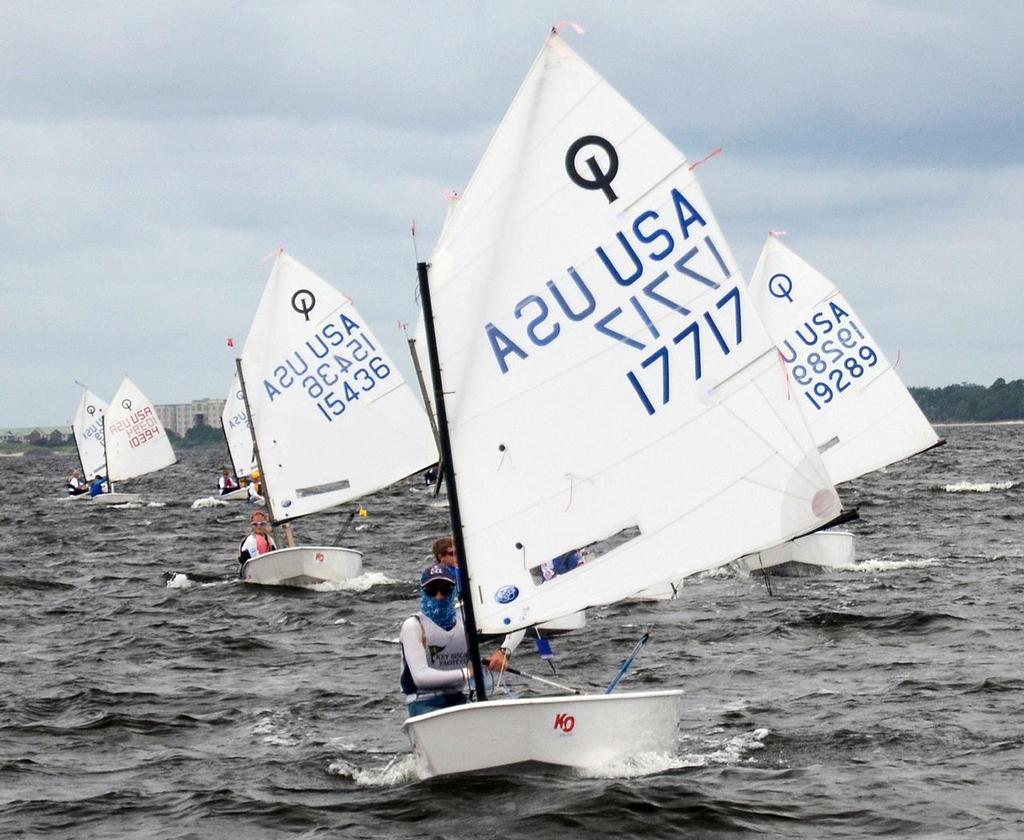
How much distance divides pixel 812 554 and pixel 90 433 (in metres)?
52.8

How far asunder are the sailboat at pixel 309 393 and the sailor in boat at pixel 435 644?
50.2 feet

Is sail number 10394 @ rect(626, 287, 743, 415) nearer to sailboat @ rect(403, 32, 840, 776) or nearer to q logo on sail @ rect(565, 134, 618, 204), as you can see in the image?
sailboat @ rect(403, 32, 840, 776)

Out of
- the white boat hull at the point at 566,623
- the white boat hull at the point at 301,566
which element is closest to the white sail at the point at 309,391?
the white boat hull at the point at 301,566

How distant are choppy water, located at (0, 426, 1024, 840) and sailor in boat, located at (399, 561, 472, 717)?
0.68 meters

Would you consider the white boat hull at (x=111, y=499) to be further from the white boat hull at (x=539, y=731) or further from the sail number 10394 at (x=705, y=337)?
the sail number 10394 at (x=705, y=337)

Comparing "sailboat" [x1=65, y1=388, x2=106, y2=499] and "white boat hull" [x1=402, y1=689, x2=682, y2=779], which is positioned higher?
"sailboat" [x1=65, y1=388, x2=106, y2=499]

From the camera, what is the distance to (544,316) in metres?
11.2

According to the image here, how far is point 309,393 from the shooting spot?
88.9 feet

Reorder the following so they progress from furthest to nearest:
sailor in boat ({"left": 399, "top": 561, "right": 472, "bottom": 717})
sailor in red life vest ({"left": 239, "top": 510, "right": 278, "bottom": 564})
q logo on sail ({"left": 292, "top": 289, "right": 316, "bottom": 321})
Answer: q logo on sail ({"left": 292, "top": 289, "right": 316, "bottom": 321}) → sailor in red life vest ({"left": 239, "top": 510, "right": 278, "bottom": 564}) → sailor in boat ({"left": 399, "top": 561, "right": 472, "bottom": 717})

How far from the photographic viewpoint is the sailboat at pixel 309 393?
27.0 m

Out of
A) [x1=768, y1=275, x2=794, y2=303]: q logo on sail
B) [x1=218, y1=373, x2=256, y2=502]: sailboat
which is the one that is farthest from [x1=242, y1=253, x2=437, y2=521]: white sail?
[x1=218, y1=373, x2=256, y2=502]: sailboat

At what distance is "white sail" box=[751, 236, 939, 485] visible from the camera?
1041 inches

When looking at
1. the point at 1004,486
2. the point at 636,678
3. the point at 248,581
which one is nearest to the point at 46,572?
the point at 248,581

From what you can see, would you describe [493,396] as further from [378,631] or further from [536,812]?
[378,631]
